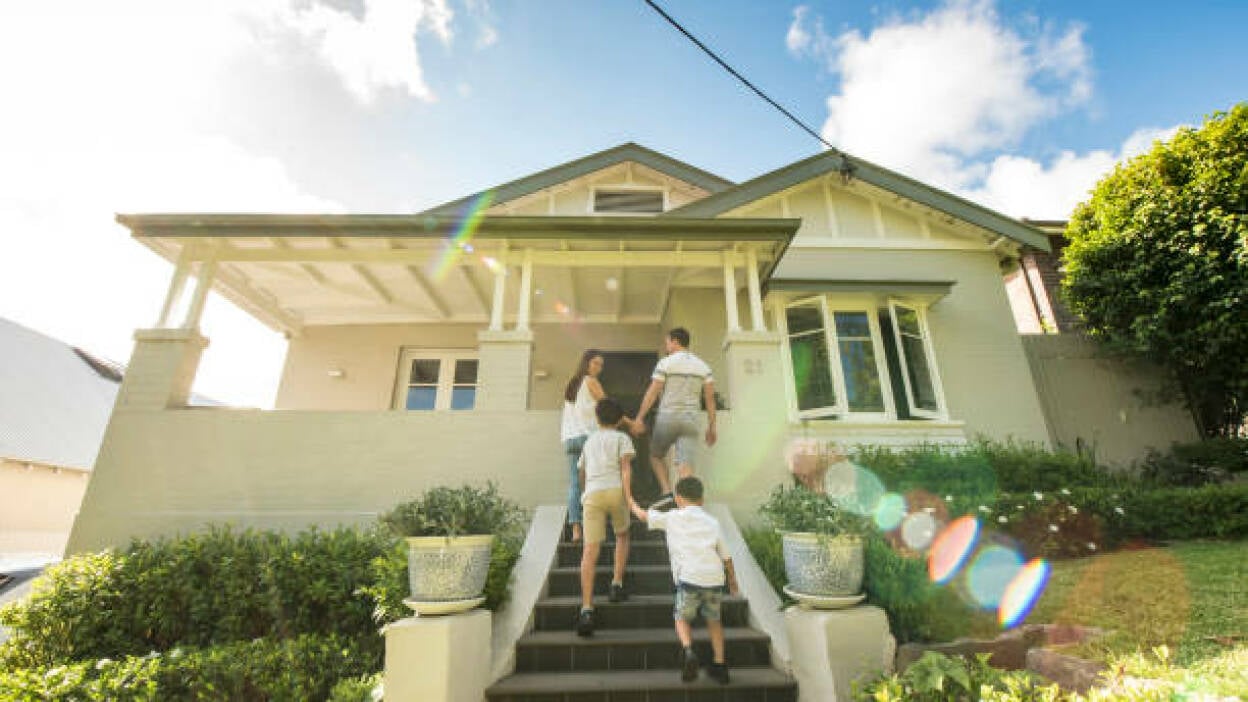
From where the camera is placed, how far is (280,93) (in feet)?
19.9

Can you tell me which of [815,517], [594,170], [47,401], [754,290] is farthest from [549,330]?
[47,401]

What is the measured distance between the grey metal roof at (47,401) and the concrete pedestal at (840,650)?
19.8 m

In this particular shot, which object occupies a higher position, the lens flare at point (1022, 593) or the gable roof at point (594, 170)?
the gable roof at point (594, 170)

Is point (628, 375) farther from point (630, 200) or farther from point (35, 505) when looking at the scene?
point (35, 505)

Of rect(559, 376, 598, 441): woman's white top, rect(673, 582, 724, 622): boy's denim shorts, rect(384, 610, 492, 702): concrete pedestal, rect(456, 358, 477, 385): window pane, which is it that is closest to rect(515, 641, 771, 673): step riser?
rect(673, 582, 724, 622): boy's denim shorts

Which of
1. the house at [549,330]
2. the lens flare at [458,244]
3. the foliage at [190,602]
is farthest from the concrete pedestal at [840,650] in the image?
the lens flare at [458,244]

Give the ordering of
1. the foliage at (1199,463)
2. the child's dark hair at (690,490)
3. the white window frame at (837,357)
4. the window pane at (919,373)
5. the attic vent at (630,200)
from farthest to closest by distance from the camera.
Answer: the attic vent at (630,200)
the window pane at (919,373)
the white window frame at (837,357)
the foliage at (1199,463)
the child's dark hair at (690,490)

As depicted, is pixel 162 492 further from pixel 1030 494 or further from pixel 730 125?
pixel 1030 494

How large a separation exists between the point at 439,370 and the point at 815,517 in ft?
26.7

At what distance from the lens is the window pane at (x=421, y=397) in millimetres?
9352

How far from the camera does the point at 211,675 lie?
3.14 metres

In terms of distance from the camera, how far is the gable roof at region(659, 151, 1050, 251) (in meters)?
8.34

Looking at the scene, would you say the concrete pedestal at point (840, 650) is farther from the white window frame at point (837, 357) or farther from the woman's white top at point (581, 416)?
the white window frame at point (837, 357)

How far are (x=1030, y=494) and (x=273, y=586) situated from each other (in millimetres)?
7474
